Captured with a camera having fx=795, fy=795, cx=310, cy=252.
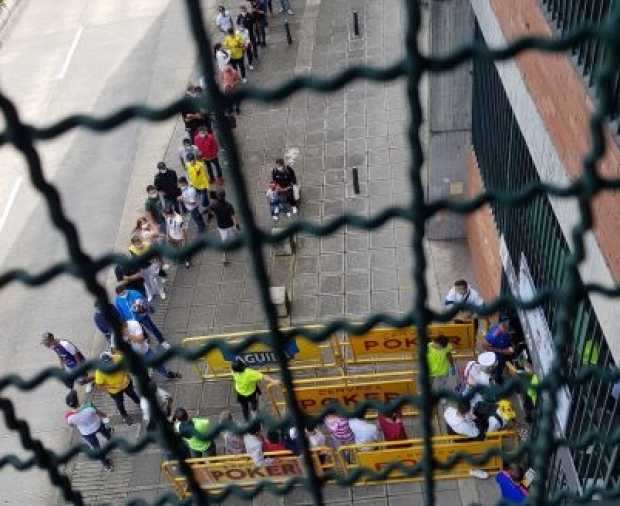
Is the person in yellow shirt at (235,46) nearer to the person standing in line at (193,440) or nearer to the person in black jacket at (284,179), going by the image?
the person in black jacket at (284,179)

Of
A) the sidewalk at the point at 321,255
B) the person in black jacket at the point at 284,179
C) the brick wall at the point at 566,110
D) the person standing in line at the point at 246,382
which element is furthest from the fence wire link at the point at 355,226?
the person in black jacket at the point at 284,179

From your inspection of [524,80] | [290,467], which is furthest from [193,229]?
[524,80]

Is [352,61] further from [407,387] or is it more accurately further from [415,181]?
[415,181]

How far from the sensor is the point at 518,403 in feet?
29.8

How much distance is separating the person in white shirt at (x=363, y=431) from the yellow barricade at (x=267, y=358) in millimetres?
1261

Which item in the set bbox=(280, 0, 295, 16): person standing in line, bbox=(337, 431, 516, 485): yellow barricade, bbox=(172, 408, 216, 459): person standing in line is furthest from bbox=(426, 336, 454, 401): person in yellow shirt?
bbox=(280, 0, 295, 16): person standing in line

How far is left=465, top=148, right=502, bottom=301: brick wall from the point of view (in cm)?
966

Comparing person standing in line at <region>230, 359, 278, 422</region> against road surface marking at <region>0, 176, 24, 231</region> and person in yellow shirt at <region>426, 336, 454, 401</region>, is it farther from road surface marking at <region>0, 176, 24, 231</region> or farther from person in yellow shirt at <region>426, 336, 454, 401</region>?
road surface marking at <region>0, 176, 24, 231</region>

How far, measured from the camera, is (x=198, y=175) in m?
12.4

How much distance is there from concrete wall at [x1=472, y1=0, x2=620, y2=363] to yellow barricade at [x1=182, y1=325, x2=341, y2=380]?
154 inches

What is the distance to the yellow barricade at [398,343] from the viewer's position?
364 inches

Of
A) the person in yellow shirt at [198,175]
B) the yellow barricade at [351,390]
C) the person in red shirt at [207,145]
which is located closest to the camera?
the yellow barricade at [351,390]

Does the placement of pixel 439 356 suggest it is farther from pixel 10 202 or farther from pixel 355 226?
pixel 10 202

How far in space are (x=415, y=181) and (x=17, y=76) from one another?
1747cm
